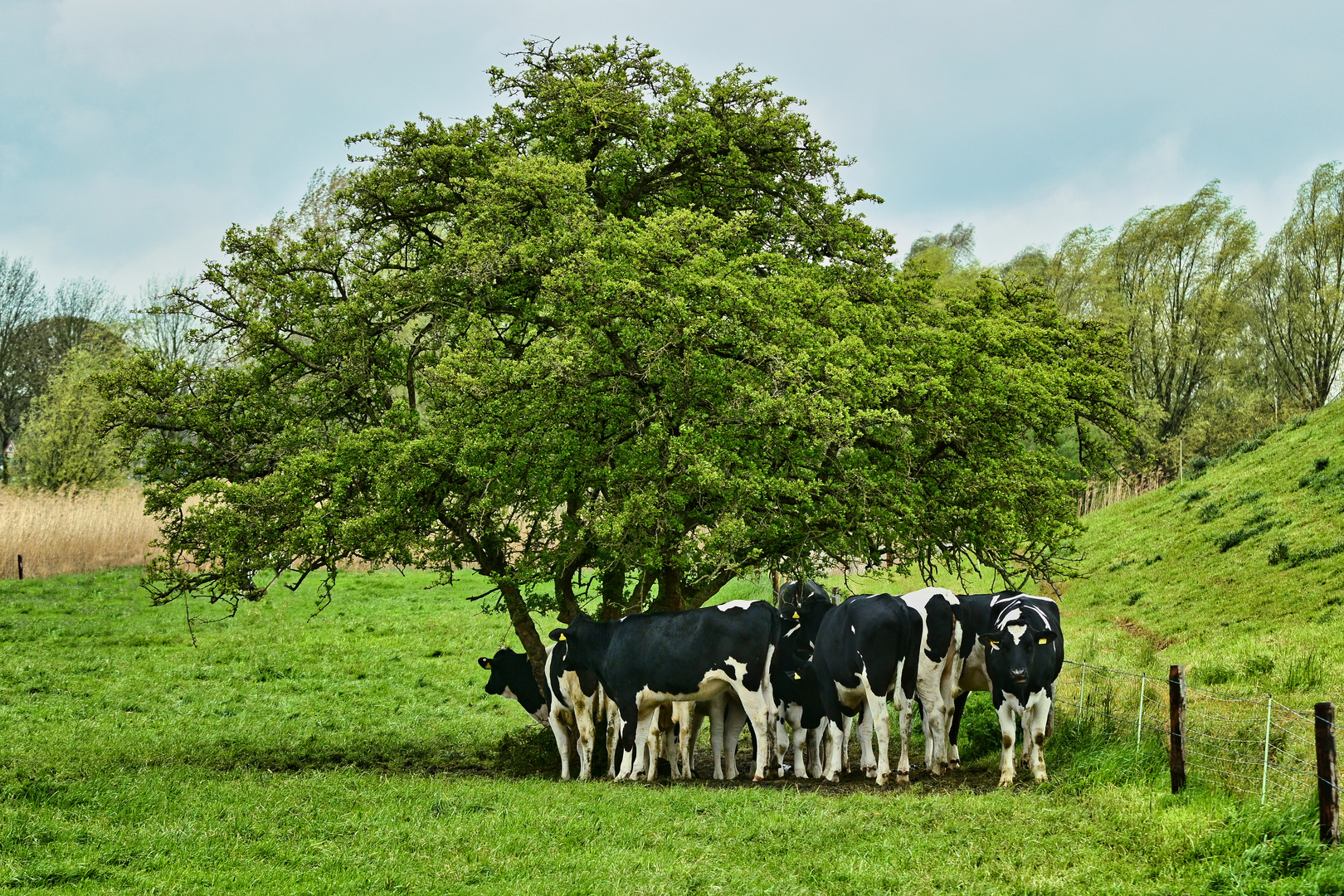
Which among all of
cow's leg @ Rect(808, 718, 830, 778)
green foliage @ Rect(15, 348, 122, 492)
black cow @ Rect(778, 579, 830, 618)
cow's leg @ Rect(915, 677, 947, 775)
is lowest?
cow's leg @ Rect(808, 718, 830, 778)

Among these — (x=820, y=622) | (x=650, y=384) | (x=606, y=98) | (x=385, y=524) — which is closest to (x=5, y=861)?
(x=385, y=524)

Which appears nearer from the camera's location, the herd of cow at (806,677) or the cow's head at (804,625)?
the herd of cow at (806,677)

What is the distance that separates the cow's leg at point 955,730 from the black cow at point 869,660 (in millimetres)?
910

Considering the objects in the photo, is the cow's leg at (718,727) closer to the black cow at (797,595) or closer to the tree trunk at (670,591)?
the black cow at (797,595)

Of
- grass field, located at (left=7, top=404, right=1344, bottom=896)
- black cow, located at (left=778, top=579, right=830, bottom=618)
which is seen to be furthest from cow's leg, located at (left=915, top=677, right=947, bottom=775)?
black cow, located at (left=778, top=579, right=830, bottom=618)

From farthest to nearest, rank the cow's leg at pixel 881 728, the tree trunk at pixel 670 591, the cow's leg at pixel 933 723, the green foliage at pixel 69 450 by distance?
the green foliage at pixel 69 450 < the tree trunk at pixel 670 591 < the cow's leg at pixel 933 723 < the cow's leg at pixel 881 728

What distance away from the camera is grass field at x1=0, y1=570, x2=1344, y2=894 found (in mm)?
8953

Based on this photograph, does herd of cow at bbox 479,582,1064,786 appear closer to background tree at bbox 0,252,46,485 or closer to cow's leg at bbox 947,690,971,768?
cow's leg at bbox 947,690,971,768

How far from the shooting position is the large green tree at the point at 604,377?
14.3 m

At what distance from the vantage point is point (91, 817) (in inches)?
445

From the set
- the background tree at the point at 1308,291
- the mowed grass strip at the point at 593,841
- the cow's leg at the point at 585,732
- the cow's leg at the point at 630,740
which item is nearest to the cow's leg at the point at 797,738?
the cow's leg at the point at 630,740

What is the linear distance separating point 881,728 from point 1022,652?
2128 millimetres

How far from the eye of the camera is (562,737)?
16.8m

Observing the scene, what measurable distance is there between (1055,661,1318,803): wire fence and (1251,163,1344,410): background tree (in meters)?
44.7
